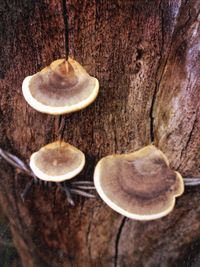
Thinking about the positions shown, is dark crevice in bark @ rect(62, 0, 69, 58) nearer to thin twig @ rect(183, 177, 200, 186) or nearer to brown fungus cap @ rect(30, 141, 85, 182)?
brown fungus cap @ rect(30, 141, 85, 182)

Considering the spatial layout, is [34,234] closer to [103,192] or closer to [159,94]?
[103,192]

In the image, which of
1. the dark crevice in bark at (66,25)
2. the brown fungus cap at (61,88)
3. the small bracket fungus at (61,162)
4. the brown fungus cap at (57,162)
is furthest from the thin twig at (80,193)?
the dark crevice in bark at (66,25)

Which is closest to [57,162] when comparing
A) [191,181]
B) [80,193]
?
[80,193]

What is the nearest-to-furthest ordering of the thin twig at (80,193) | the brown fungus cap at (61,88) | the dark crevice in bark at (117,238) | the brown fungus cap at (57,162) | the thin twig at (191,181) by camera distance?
the brown fungus cap at (61,88) < the brown fungus cap at (57,162) < the thin twig at (191,181) < the thin twig at (80,193) < the dark crevice in bark at (117,238)

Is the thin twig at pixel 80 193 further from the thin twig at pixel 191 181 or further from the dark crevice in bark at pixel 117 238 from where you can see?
the thin twig at pixel 191 181

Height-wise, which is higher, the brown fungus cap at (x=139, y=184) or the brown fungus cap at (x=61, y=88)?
the brown fungus cap at (x=61, y=88)

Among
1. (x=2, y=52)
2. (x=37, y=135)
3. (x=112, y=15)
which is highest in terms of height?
(x=112, y=15)

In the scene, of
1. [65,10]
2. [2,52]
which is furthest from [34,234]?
[65,10]
